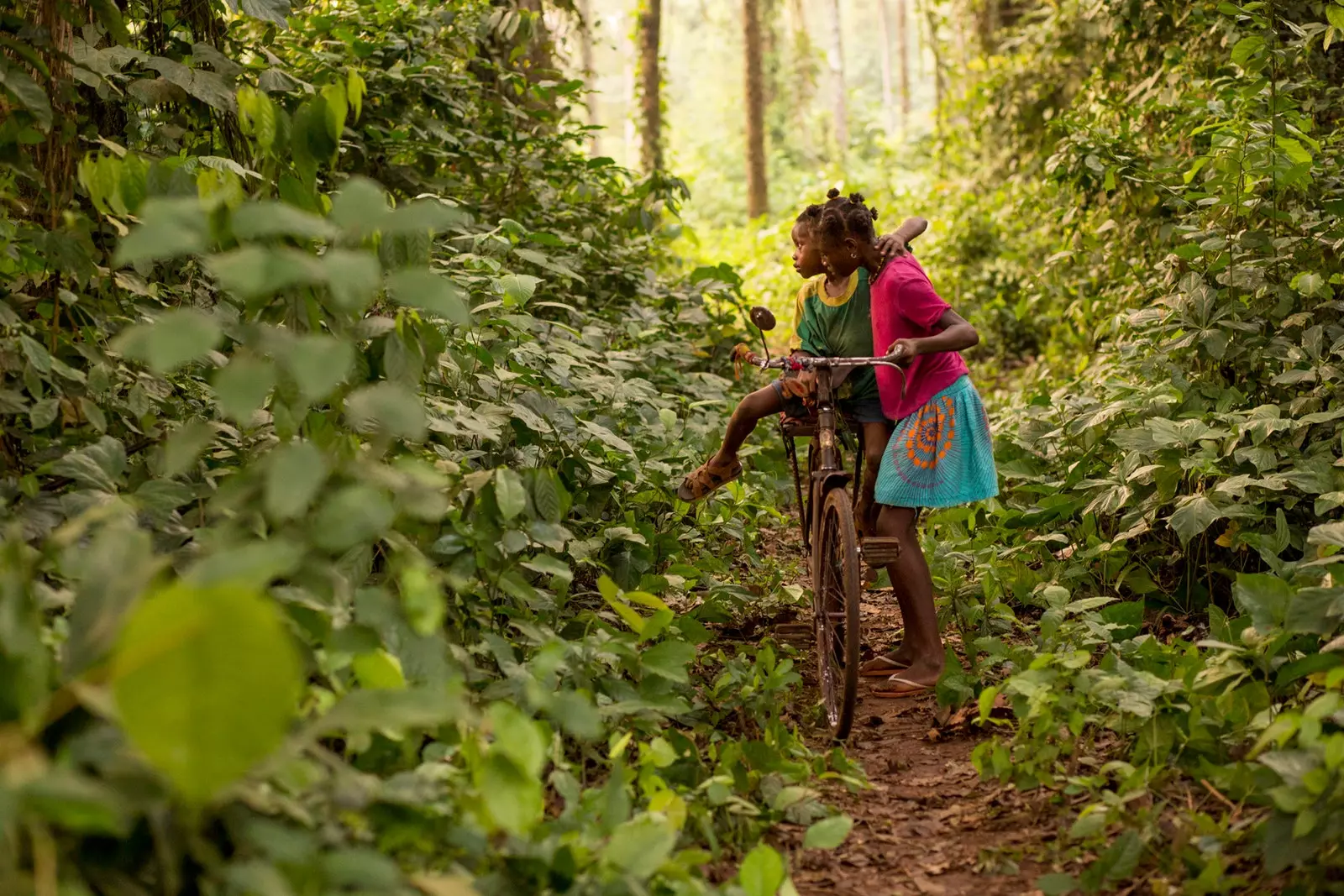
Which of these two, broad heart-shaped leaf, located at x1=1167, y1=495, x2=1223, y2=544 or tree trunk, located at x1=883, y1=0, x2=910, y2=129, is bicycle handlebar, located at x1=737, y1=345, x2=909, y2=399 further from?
tree trunk, located at x1=883, y1=0, x2=910, y2=129

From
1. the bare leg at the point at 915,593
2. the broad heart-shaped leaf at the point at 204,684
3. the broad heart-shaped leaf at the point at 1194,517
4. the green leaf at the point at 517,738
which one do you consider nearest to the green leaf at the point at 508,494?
the green leaf at the point at 517,738

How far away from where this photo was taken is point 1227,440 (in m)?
4.52

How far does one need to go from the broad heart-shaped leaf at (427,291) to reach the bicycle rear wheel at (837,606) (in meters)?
2.05

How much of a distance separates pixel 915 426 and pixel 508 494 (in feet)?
5.86

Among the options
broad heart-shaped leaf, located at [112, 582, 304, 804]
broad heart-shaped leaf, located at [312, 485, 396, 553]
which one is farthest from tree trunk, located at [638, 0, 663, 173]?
broad heart-shaped leaf, located at [112, 582, 304, 804]

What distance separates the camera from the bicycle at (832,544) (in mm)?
3887

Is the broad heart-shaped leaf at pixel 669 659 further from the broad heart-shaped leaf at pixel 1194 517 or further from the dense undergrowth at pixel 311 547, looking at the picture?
the broad heart-shaped leaf at pixel 1194 517

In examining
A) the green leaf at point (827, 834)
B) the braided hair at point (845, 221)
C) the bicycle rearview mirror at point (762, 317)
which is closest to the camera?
the green leaf at point (827, 834)

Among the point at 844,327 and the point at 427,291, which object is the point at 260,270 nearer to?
the point at 427,291

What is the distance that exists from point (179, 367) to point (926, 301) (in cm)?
267

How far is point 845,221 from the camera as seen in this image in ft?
14.1

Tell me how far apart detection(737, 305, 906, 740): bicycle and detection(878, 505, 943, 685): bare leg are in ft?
0.68

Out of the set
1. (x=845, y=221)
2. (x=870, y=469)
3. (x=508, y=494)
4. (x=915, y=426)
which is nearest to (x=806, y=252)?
(x=845, y=221)

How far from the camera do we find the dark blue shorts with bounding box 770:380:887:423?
452 centimetres
